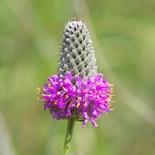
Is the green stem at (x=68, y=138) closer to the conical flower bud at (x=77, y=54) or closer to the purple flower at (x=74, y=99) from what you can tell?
the purple flower at (x=74, y=99)

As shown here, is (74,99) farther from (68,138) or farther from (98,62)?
(98,62)

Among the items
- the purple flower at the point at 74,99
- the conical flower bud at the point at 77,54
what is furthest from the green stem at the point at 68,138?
the conical flower bud at the point at 77,54

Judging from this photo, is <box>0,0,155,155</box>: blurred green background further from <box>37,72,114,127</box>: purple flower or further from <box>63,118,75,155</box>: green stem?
<box>63,118,75,155</box>: green stem

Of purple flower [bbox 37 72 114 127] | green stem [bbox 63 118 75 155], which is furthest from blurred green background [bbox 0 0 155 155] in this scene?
green stem [bbox 63 118 75 155]

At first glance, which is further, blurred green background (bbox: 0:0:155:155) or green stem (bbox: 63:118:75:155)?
blurred green background (bbox: 0:0:155:155)
